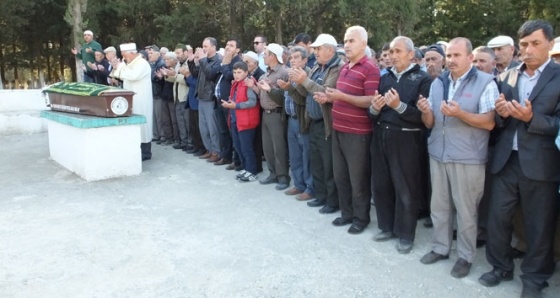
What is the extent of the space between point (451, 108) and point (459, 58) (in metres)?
0.44

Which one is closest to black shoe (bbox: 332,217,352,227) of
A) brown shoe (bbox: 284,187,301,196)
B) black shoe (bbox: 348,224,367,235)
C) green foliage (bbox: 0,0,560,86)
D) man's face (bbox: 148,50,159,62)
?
black shoe (bbox: 348,224,367,235)

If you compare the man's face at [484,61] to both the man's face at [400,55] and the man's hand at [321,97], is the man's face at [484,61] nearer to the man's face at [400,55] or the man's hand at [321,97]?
the man's face at [400,55]

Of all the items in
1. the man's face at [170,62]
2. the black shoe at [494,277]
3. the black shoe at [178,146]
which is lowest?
Result: the black shoe at [178,146]

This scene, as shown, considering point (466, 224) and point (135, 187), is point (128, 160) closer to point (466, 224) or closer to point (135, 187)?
point (135, 187)

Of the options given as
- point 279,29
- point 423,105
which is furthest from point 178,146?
point 279,29

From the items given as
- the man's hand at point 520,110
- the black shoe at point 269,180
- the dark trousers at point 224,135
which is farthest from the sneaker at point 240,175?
the man's hand at point 520,110

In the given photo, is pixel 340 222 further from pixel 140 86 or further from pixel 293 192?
pixel 140 86

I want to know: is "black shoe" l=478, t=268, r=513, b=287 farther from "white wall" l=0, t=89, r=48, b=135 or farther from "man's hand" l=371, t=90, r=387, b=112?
"white wall" l=0, t=89, r=48, b=135

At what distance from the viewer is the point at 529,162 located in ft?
10.3

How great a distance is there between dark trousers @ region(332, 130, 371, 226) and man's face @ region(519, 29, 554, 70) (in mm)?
1590

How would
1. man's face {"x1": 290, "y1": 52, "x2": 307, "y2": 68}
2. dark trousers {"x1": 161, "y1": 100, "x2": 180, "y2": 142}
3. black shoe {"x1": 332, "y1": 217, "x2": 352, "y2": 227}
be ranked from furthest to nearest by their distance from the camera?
dark trousers {"x1": 161, "y1": 100, "x2": 180, "y2": 142} < man's face {"x1": 290, "y1": 52, "x2": 307, "y2": 68} < black shoe {"x1": 332, "y1": 217, "x2": 352, "y2": 227}

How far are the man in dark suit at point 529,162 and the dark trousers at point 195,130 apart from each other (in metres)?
5.48

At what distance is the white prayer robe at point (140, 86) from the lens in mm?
7562

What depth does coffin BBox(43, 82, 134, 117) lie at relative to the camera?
661 cm
